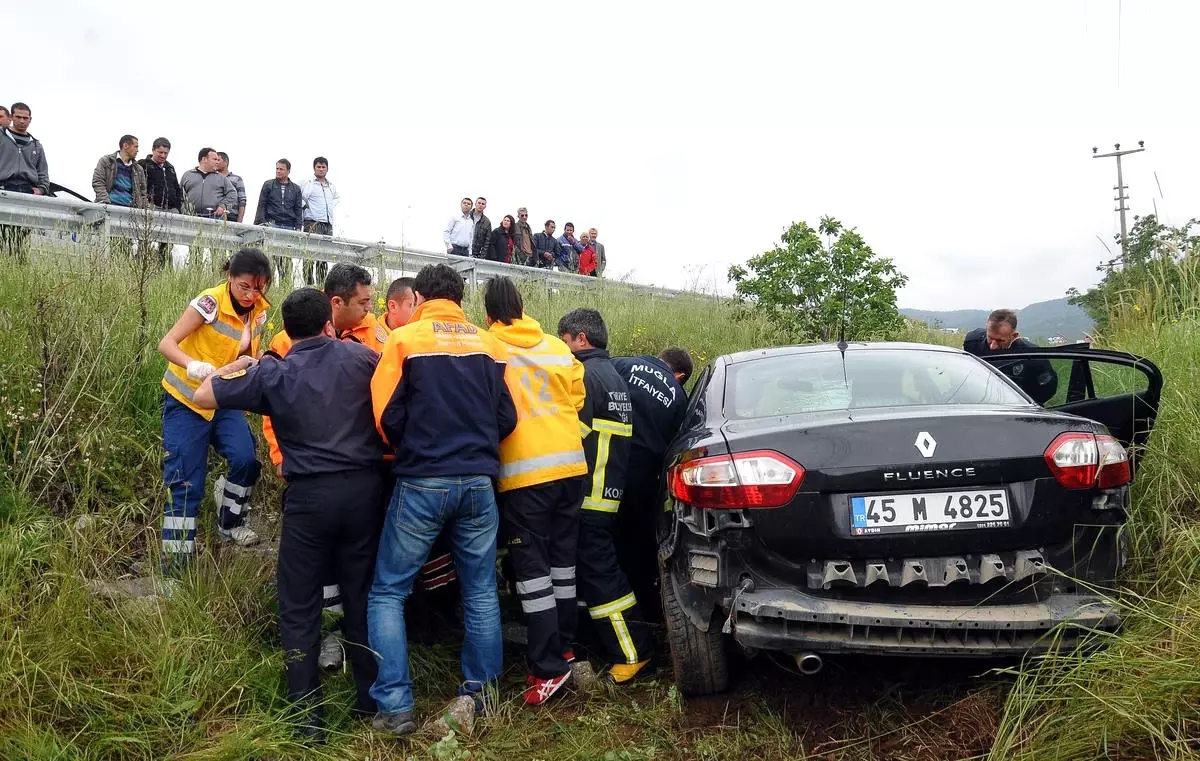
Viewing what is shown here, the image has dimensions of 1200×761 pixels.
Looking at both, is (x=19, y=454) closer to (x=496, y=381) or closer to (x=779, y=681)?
(x=496, y=381)

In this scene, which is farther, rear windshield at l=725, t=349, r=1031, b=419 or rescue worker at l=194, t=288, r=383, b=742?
rear windshield at l=725, t=349, r=1031, b=419

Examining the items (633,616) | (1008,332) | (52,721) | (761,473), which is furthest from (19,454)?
(1008,332)

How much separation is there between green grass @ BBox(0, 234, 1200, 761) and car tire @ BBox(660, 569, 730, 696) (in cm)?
A: 11

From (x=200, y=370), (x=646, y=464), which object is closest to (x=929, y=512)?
(x=646, y=464)

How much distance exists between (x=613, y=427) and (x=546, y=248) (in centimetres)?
967

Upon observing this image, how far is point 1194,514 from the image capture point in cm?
374

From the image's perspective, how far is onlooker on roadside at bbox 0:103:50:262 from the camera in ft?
24.0

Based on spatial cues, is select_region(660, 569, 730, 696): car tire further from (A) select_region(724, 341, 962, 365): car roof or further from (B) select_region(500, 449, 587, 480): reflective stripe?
(A) select_region(724, 341, 962, 365): car roof

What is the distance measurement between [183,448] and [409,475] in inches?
54.7

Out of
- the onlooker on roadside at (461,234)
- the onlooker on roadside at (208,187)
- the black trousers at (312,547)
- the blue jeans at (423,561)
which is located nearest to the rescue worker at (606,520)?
the blue jeans at (423,561)

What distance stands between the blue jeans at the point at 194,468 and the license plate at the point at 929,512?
9.34 feet

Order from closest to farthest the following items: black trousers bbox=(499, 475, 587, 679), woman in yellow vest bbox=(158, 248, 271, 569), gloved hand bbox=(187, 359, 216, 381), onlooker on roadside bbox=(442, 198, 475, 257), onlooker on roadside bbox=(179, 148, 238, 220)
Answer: gloved hand bbox=(187, 359, 216, 381) < black trousers bbox=(499, 475, 587, 679) < woman in yellow vest bbox=(158, 248, 271, 569) < onlooker on roadside bbox=(179, 148, 238, 220) < onlooker on roadside bbox=(442, 198, 475, 257)

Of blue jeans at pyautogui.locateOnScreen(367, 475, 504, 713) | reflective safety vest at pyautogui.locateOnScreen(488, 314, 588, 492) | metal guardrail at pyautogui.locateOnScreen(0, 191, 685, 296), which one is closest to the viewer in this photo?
blue jeans at pyautogui.locateOnScreen(367, 475, 504, 713)

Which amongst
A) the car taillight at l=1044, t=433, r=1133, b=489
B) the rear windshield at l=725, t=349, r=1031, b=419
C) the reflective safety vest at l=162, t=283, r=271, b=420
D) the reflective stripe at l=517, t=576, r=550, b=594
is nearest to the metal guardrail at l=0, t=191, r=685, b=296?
the reflective safety vest at l=162, t=283, r=271, b=420
